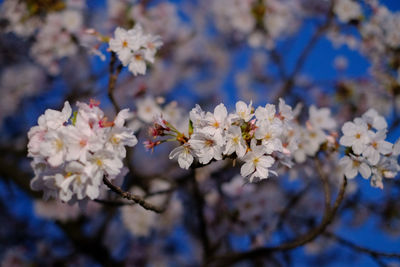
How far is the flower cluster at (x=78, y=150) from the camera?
1362mm

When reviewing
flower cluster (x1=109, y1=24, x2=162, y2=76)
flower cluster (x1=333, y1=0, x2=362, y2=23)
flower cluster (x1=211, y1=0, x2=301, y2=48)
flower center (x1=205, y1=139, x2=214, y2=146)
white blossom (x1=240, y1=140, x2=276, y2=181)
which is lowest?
white blossom (x1=240, y1=140, x2=276, y2=181)

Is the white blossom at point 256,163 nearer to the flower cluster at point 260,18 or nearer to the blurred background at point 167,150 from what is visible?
the blurred background at point 167,150

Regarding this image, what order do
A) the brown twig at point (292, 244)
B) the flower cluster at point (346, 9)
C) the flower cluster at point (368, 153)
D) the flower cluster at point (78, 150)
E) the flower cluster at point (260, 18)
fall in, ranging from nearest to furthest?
1. the flower cluster at point (78, 150)
2. the flower cluster at point (368, 153)
3. the brown twig at point (292, 244)
4. the flower cluster at point (346, 9)
5. the flower cluster at point (260, 18)

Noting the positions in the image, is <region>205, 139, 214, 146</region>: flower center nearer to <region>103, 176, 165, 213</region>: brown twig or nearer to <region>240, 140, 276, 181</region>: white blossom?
<region>240, 140, 276, 181</region>: white blossom

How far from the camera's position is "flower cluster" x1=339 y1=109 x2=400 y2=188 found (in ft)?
5.88

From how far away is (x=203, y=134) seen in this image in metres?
1.53

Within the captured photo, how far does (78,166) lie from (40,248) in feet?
13.1

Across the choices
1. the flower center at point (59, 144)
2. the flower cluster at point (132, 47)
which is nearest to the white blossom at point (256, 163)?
the flower center at point (59, 144)

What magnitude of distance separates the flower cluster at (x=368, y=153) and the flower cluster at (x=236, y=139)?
0.50 metres

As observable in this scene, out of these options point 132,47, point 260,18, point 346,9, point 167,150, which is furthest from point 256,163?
point 167,150

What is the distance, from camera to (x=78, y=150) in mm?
1359

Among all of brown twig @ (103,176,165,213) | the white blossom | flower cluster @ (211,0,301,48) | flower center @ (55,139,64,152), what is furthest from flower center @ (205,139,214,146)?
flower cluster @ (211,0,301,48)

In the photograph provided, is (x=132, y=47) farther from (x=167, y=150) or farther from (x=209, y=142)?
(x=167, y=150)

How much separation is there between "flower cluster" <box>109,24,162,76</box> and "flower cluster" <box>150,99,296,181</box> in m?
0.77
